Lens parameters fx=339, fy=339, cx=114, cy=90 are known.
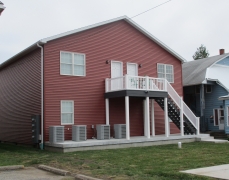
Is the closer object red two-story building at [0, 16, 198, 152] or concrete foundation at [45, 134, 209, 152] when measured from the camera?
concrete foundation at [45, 134, 209, 152]

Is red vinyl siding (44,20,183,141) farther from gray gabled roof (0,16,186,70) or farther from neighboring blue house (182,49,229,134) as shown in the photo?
neighboring blue house (182,49,229,134)

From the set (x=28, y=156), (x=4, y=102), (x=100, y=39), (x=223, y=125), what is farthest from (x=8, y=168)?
(x=223, y=125)

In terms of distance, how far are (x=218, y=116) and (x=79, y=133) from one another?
1431cm

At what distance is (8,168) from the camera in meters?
11.1

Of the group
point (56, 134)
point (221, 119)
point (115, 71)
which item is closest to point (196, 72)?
point (221, 119)

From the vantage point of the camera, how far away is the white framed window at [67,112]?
59.9ft

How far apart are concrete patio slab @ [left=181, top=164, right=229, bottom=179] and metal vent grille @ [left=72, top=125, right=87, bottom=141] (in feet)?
27.6

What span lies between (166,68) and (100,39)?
5636 millimetres

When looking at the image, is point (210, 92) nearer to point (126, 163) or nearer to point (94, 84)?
point (94, 84)

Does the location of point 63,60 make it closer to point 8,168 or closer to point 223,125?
point 8,168

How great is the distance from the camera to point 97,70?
19.8 meters

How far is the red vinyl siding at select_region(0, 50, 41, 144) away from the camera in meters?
18.7

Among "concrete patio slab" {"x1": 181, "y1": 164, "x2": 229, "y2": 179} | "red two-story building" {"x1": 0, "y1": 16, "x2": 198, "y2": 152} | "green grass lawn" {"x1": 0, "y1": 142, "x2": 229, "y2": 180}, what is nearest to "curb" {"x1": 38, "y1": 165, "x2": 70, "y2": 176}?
"green grass lawn" {"x1": 0, "y1": 142, "x2": 229, "y2": 180}

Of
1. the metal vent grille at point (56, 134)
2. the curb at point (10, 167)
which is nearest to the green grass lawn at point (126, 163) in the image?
the curb at point (10, 167)
